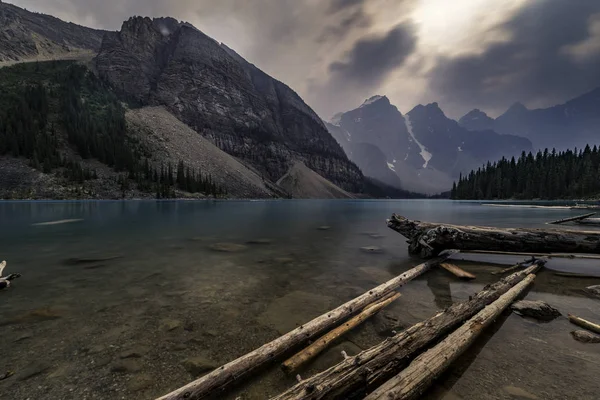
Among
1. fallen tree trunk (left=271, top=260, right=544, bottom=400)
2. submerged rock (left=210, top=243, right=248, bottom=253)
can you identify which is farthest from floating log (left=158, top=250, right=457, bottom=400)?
submerged rock (left=210, top=243, right=248, bottom=253)

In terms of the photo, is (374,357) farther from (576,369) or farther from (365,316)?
(576,369)

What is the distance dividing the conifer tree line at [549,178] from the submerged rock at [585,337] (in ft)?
561

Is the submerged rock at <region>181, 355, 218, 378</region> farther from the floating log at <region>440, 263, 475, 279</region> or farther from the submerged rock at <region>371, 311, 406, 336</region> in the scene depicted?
the floating log at <region>440, 263, 475, 279</region>

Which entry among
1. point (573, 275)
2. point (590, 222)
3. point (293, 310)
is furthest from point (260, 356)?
point (590, 222)

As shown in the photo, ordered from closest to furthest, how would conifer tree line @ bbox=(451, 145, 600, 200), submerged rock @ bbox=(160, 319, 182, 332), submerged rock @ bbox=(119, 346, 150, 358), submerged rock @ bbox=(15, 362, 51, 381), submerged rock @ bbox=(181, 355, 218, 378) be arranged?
submerged rock @ bbox=(15, 362, 51, 381) → submerged rock @ bbox=(181, 355, 218, 378) → submerged rock @ bbox=(119, 346, 150, 358) → submerged rock @ bbox=(160, 319, 182, 332) → conifer tree line @ bbox=(451, 145, 600, 200)

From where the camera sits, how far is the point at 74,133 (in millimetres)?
136750

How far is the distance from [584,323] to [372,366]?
7.79 metres

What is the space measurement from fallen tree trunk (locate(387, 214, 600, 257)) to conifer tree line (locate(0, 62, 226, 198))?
138451 millimetres

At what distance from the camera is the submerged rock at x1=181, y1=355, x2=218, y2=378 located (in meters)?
5.89

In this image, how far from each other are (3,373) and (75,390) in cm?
204

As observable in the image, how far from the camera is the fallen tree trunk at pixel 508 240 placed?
48.4ft

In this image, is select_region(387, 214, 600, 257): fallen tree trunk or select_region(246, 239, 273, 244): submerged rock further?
select_region(246, 239, 273, 244): submerged rock

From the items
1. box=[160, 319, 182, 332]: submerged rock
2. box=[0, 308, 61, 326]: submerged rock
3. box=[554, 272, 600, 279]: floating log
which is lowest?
box=[0, 308, 61, 326]: submerged rock

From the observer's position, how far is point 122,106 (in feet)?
617
